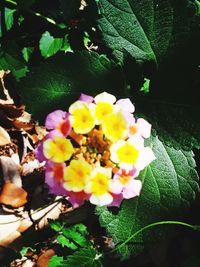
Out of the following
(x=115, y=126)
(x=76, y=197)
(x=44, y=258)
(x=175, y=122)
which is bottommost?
(x=44, y=258)

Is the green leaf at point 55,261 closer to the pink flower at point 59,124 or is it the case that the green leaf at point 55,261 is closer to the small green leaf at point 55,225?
the small green leaf at point 55,225

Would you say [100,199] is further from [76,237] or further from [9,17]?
[9,17]

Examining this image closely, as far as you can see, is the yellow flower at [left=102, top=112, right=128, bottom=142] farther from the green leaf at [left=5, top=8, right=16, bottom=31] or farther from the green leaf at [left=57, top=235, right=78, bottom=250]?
the green leaf at [left=5, top=8, right=16, bottom=31]

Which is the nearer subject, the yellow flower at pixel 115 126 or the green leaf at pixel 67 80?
the yellow flower at pixel 115 126

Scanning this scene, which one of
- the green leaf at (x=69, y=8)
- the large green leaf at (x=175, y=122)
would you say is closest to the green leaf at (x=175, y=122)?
the large green leaf at (x=175, y=122)

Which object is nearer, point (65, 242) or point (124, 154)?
point (124, 154)

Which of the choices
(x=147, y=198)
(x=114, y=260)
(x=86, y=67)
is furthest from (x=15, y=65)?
(x=114, y=260)

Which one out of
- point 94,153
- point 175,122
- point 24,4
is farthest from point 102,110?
point 24,4
